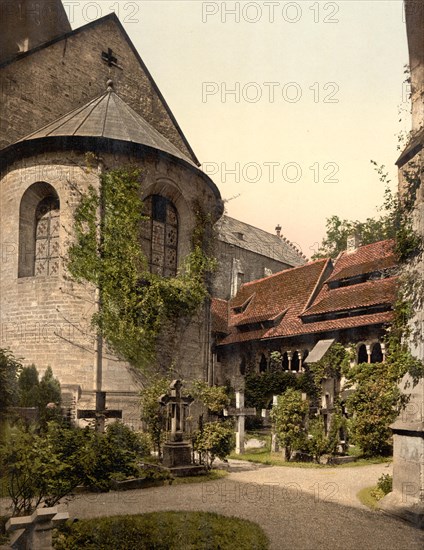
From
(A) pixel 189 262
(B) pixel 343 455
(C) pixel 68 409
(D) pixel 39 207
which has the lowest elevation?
(B) pixel 343 455

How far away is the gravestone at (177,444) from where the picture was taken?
1202cm

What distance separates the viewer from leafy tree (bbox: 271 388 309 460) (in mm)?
14641

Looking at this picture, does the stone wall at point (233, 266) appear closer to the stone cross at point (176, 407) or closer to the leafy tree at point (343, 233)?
the leafy tree at point (343, 233)

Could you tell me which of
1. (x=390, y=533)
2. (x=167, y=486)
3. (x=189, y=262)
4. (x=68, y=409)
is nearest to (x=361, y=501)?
(x=390, y=533)

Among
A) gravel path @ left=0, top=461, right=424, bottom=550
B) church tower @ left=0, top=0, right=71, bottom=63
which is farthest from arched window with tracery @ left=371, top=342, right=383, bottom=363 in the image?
church tower @ left=0, top=0, right=71, bottom=63

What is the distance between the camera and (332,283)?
78.9ft

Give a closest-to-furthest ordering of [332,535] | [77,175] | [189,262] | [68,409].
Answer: [332,535] < [68,409] < [77,175] < [189,262]

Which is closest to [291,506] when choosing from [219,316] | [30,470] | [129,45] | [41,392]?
[30,470]

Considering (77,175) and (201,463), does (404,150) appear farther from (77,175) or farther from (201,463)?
(77,175)

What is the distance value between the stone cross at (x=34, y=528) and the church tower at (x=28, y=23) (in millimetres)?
19034

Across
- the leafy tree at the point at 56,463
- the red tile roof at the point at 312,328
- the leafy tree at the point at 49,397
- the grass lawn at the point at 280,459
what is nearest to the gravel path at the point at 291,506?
the leafy tree at the point at 56,463

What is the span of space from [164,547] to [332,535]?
2420mm

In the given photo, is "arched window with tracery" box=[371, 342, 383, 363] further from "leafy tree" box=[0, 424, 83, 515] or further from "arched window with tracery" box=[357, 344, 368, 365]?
"leafy tree" box=[0, 424, 83, 515]

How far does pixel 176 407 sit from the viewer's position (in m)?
13.0
